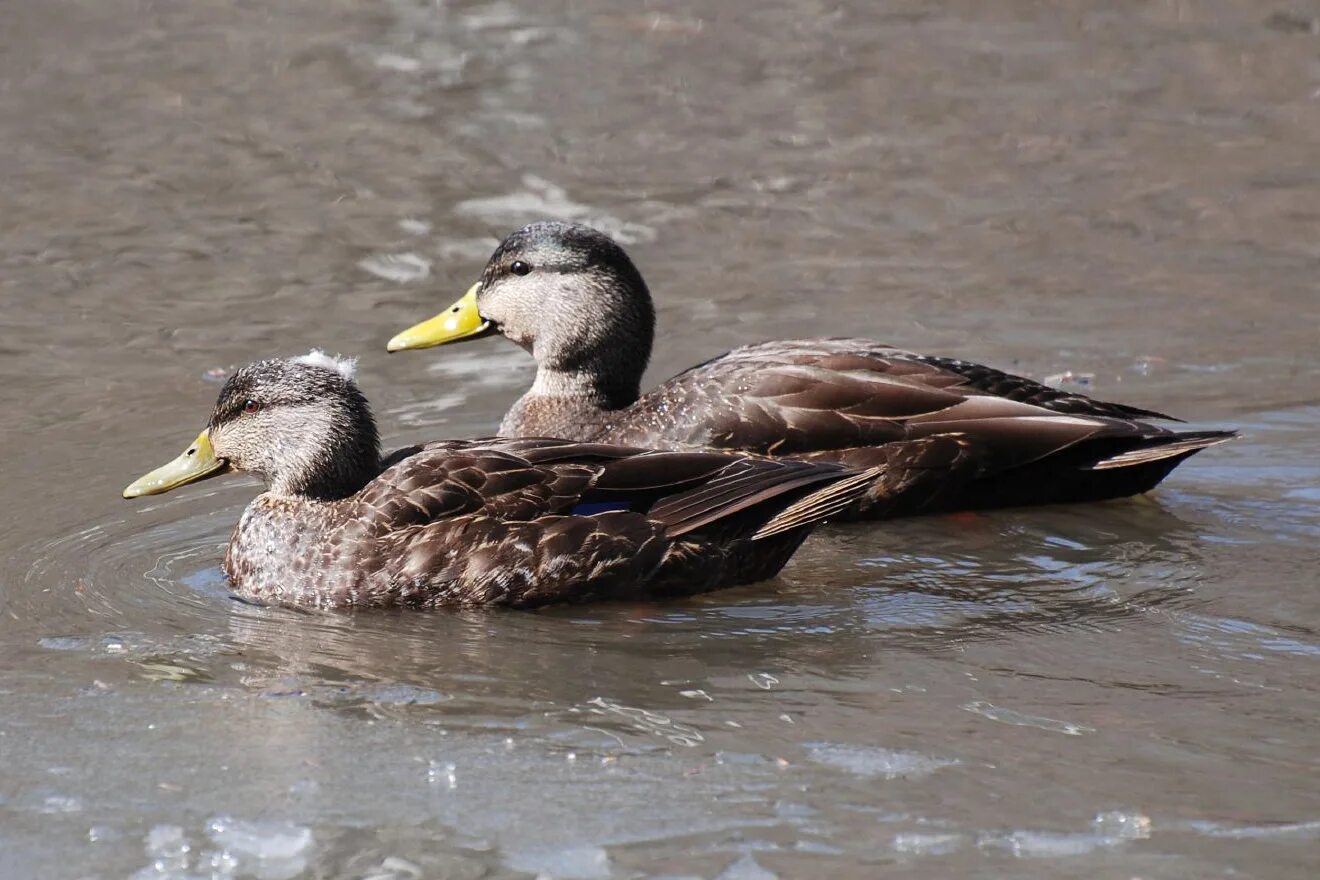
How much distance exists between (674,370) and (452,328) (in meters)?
1.41

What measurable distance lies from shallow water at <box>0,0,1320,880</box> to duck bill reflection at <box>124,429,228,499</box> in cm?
30

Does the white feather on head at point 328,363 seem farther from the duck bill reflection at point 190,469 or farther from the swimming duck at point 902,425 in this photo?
the swimming duck at point 902,425

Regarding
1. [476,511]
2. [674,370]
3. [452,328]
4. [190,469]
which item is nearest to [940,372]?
[674,370]

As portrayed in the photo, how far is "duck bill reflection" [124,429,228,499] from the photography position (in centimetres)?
785

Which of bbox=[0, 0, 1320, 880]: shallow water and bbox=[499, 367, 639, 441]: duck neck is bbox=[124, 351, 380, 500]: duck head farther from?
bbox=[499, 367, 639, 441]: duck neck

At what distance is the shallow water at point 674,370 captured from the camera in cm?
543

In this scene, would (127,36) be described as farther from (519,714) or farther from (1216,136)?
(519,714)

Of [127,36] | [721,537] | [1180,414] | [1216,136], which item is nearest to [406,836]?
[721,537]

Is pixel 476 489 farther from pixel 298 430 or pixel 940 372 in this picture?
pixel 940 372

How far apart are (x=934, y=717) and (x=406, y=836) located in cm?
162

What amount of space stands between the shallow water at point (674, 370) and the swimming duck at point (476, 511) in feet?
0.48

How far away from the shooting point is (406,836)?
17.4ft

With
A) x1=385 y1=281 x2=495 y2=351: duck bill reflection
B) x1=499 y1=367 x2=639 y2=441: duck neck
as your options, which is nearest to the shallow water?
x1=385 y1=281 x2=495 y2=351: duck bill reflection

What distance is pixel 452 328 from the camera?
9.42 metres
